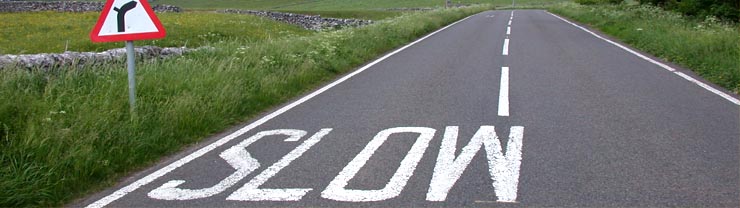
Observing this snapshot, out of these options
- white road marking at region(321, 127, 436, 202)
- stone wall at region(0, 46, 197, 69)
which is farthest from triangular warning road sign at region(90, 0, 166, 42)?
white road marking at region(321, 127, 436, 202)

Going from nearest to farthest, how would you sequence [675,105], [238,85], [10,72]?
[10,72] < [675,105] < [238,85]

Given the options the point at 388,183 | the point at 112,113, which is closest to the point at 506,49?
the point at 112,113

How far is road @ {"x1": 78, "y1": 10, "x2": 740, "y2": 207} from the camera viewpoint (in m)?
4.65

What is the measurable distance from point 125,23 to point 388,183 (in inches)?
138

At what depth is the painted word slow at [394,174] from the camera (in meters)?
4.70

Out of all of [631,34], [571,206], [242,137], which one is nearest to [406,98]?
[242,137]

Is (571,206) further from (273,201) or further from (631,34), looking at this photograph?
(631,34)

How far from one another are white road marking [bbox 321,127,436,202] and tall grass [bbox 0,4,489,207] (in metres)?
1.92

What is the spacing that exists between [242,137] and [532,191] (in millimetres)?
3387

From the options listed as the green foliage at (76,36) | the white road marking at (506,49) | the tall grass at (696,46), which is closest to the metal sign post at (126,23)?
the tall grass at (696,46)

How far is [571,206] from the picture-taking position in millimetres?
4355

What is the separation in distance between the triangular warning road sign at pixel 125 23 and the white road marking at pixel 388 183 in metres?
2.67

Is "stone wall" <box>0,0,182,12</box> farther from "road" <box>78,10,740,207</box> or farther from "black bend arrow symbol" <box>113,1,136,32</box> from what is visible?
"black bend arrow symbol" <box>113,1,136,32</box>

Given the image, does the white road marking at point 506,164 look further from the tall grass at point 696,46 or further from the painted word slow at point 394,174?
the tall grass at point 696,46
